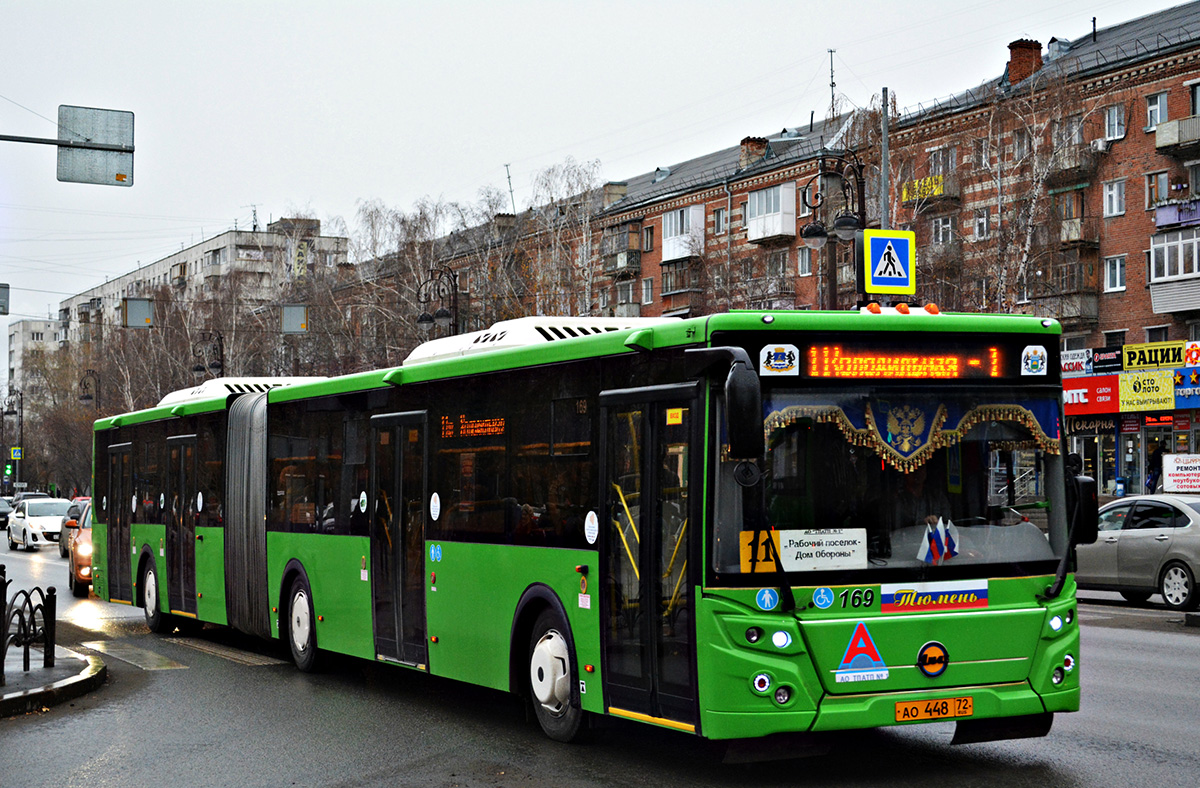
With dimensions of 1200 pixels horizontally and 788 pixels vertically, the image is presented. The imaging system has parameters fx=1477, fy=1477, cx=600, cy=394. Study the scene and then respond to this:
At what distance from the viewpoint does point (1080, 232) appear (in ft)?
155

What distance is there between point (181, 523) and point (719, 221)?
49326 millimetres

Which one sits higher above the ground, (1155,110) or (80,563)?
(1155,110)

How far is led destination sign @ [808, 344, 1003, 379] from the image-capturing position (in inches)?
320

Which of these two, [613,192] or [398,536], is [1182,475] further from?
[613,192]

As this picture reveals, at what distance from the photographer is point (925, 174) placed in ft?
163

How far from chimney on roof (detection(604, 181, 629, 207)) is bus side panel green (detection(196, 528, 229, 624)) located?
60.0 meters

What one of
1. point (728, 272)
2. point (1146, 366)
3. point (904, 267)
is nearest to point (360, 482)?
point (904, 267)

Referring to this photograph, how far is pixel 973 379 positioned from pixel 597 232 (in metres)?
60.4

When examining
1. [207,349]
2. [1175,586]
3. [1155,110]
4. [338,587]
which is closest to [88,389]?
[207,349]

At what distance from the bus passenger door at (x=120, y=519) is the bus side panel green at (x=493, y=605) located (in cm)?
969

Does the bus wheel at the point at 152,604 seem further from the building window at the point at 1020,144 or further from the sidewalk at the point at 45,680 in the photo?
the building window at the point at 1020,144

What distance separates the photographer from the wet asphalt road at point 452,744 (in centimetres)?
841

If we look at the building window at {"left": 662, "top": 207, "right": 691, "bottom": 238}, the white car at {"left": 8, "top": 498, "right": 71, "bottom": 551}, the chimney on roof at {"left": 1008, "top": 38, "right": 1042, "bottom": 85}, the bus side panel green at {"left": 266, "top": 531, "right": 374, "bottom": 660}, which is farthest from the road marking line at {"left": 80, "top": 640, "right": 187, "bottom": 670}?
→ the building window at {"left": 662, "top": 207, "right": 691, "bottom": 238}

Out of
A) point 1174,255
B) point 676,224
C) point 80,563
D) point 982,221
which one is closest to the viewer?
point 80,563
